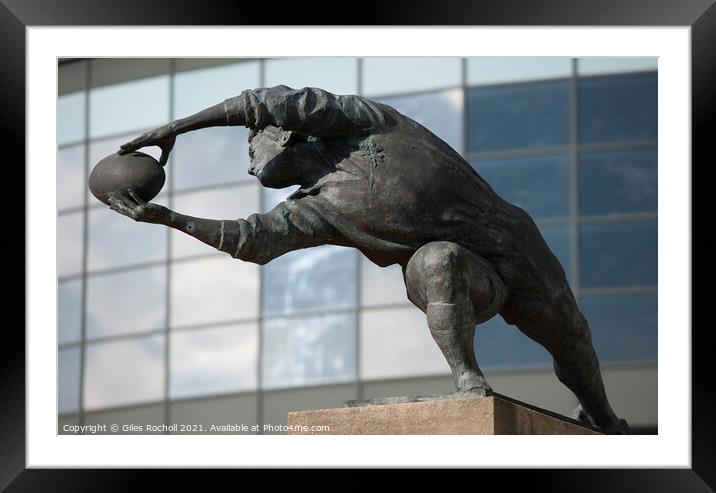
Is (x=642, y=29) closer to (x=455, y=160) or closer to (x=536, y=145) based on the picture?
(x=455, y=160)

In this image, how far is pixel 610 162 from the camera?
2580 centimetres

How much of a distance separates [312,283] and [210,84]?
4158 mm

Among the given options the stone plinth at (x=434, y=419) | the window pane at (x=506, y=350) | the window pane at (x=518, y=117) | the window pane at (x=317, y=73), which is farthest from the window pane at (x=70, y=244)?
the stone plinth at (x=434, y=419)

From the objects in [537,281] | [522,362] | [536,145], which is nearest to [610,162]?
[536,145]

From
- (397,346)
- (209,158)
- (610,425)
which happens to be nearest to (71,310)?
(209,158)

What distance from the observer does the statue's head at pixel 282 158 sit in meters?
9.68

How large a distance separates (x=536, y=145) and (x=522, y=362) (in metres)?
4.08

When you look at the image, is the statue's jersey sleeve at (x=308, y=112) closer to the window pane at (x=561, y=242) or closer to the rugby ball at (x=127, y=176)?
the rugby ball at (x=127, y=176)

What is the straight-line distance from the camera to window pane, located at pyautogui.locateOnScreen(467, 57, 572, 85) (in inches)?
1030

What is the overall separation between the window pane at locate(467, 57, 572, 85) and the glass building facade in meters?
0.04

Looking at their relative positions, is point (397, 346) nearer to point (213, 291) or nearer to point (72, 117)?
point (213, 291)

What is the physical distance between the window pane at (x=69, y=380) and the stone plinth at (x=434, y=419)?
18.3 metres

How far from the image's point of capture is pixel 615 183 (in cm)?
2581

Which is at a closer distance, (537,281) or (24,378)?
(24,378)
